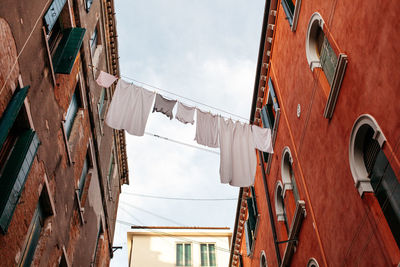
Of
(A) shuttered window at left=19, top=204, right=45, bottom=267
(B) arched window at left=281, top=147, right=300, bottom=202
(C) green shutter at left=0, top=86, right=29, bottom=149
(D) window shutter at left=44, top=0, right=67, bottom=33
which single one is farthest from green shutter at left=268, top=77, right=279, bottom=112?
(C) green shutter at left=0, top=86, right=29, bottom=149

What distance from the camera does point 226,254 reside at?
23.9 meters

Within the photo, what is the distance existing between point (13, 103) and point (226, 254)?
20.4 m

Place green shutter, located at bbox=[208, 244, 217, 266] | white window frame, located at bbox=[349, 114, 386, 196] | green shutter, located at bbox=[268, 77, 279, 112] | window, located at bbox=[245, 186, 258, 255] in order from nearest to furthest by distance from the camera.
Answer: white window frame, located at bbox=[349, 114, 386, 196], green shutter, located at bbox=[268, 77, 279, 112], window, located at bbox=[245, 186, 258, 255], green shutter, located at bbox=[208, 244, 217, 266]

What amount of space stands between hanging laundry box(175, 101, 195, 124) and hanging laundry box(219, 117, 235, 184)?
0.90 m

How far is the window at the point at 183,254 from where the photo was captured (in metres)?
23.1

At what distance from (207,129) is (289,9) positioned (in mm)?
4459

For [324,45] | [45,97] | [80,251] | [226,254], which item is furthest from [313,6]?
[226,254]

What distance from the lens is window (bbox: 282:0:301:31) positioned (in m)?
9.98

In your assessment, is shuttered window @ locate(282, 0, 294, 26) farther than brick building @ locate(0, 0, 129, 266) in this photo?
Yes

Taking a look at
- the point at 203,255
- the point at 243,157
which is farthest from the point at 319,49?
the point at 203,255

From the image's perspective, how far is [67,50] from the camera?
859 centimetres

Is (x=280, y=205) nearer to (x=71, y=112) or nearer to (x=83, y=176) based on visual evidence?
(x=83, y=176)

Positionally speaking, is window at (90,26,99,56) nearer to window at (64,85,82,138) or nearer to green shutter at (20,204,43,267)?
window at (64,85,82,138)

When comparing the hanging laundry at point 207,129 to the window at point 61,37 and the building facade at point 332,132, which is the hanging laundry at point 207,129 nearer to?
the building facade at point 332,132
